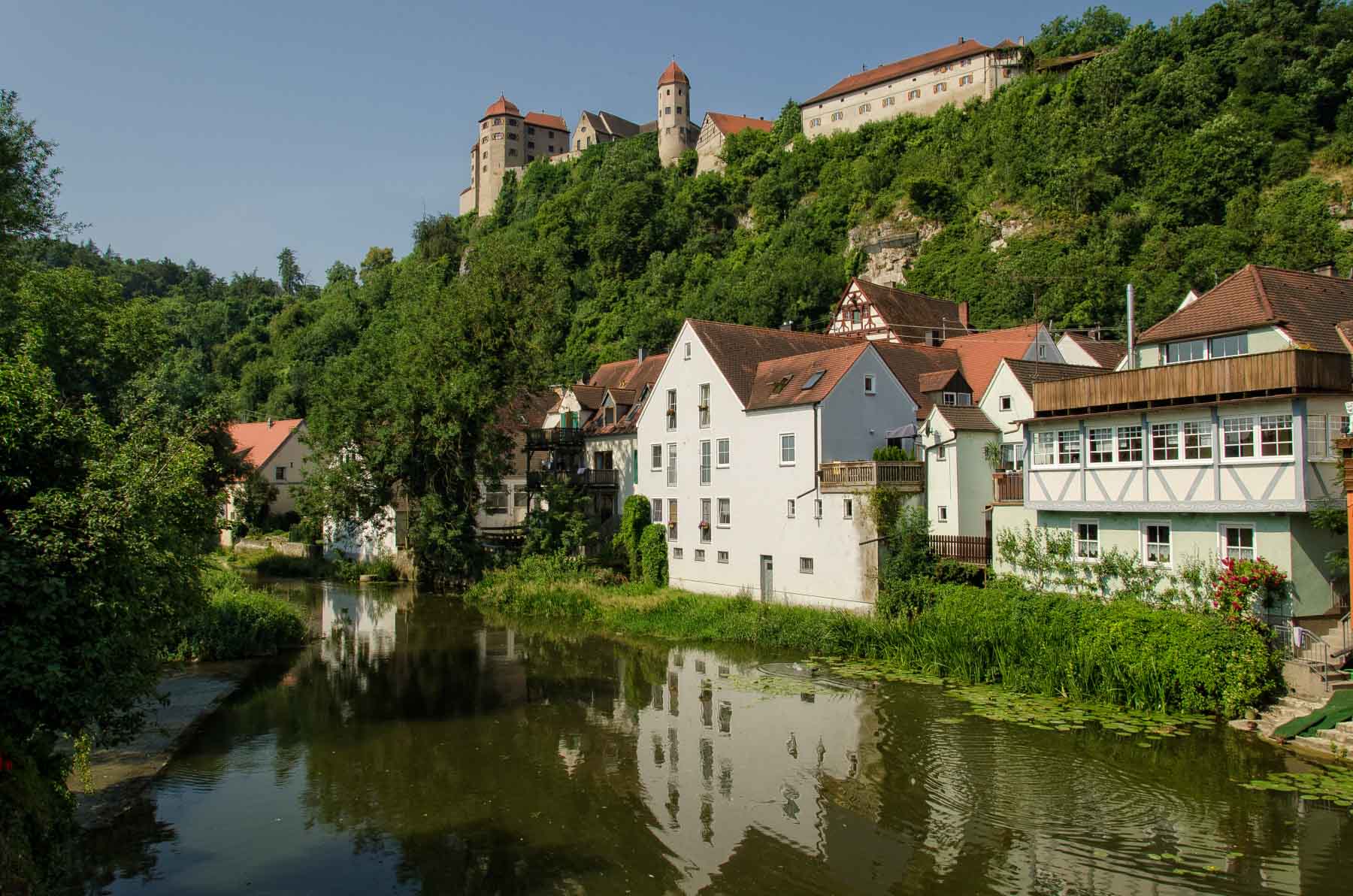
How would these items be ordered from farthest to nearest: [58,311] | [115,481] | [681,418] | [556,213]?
[556,213] → [681,418] → [58,311] → [115,481]

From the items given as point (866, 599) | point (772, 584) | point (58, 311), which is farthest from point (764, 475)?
point (58, 311)

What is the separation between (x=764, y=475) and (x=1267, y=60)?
6074 cm

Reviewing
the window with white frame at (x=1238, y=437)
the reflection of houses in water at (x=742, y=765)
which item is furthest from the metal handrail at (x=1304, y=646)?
the reflection of houses in water at (x=742, y=765)

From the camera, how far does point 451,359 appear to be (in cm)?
4341

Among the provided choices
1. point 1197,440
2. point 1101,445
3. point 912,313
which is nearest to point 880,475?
point 1101,445

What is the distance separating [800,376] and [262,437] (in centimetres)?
5003

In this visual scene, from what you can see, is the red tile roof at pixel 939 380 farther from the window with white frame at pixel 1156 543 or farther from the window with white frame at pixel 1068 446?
the window with white frame at pixel 1156 543

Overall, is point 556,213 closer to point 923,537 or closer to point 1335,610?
point 923,537

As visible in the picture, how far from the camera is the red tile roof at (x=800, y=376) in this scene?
109 ft

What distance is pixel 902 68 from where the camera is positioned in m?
98.7

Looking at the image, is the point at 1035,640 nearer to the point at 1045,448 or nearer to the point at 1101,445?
the point at 1101,445

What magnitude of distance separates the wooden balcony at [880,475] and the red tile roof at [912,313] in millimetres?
24709

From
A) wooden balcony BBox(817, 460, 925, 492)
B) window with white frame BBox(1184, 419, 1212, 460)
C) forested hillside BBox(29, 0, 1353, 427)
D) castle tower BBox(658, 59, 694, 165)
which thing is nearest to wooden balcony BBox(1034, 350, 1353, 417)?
window with white frame BBox(1184, 419, 1212, 460)

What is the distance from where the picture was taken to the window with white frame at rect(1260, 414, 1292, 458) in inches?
805
